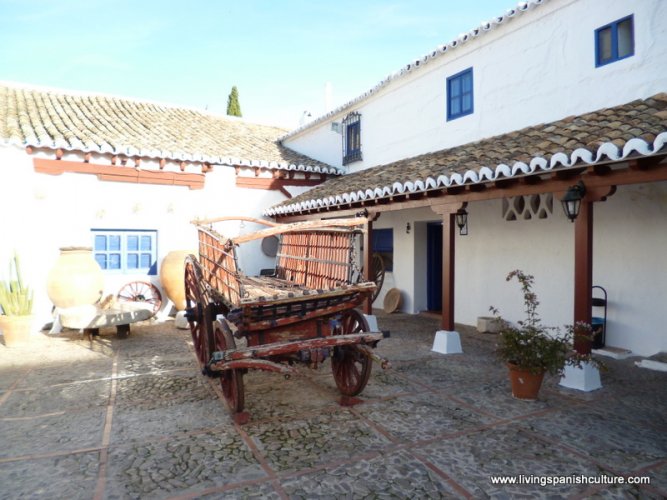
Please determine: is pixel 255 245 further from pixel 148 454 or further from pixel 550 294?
pixel 148 454

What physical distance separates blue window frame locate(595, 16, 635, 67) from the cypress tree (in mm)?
17669

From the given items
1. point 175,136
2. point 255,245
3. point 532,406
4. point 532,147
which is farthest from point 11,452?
point 175,136

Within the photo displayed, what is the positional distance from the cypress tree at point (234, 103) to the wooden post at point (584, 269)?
62.8 ft

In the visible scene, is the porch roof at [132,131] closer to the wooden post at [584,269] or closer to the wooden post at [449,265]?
the wooden post at [449,265]

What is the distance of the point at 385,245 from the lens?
35.6 ft

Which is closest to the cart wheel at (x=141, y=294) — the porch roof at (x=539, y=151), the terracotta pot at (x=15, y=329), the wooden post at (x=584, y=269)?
the terracotta pot at (x=15, y=329)

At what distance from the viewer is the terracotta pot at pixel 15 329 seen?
696 cm

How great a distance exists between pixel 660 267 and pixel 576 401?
2.56 meters

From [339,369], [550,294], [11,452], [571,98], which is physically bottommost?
[11,452]

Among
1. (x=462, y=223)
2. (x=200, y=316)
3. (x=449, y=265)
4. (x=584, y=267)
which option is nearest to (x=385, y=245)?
(x=462, y=223)

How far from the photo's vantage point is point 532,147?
223 inches

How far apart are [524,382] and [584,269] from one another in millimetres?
1423

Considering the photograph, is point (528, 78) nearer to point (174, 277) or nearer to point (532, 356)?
point (532, 356)

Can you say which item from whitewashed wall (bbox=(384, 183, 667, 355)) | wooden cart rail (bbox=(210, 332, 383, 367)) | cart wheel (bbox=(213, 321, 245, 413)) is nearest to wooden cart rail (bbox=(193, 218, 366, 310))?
cart wheel (bbox=(213, 321, 245, 413))
